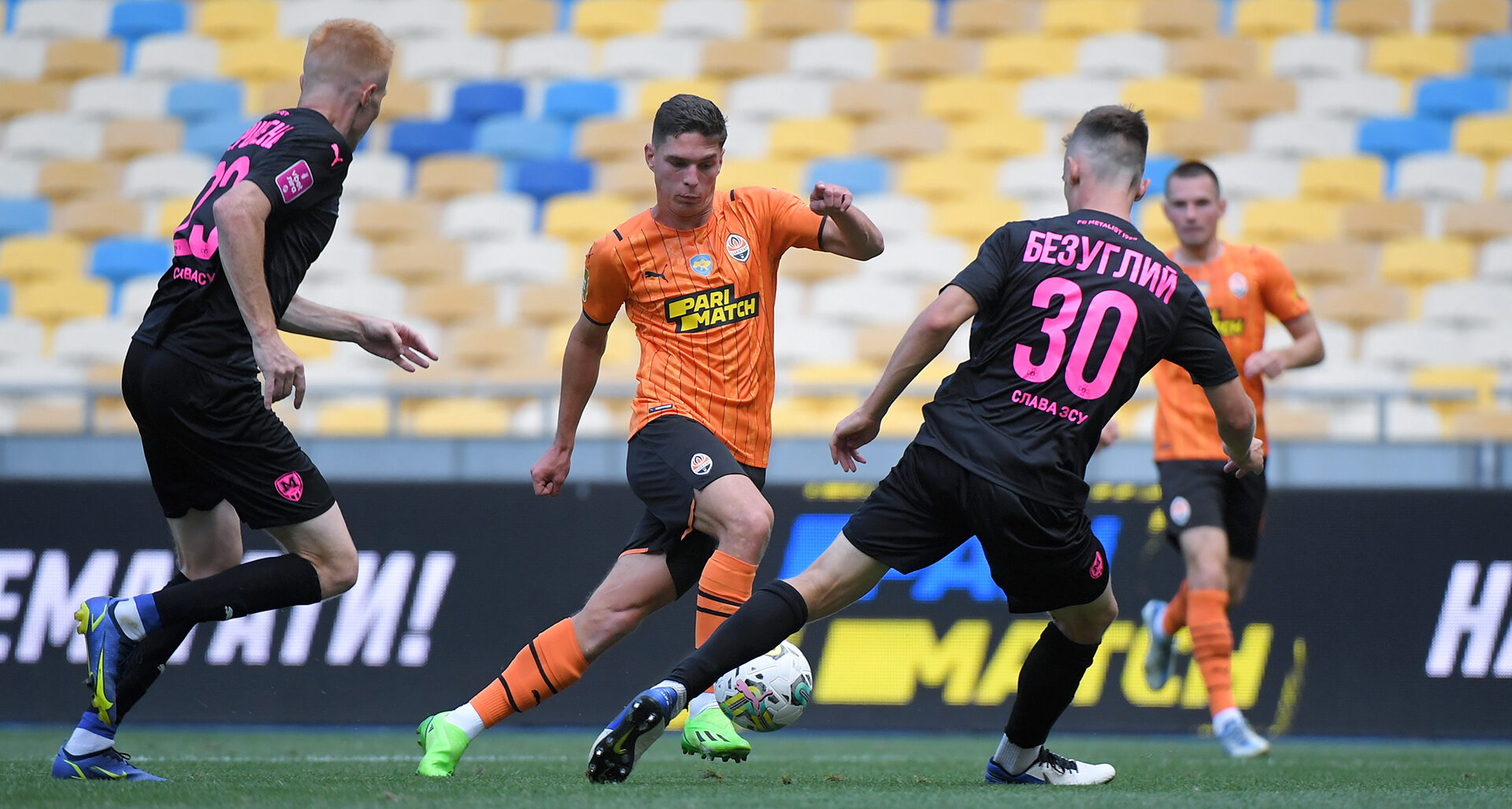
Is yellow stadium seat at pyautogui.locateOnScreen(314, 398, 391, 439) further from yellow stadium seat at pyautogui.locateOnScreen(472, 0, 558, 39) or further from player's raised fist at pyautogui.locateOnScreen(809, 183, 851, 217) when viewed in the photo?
player's raised fist at pyautogui.locateOnScreen(809, 183, 851, 217)

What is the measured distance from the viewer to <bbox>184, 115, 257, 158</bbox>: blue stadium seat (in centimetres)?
1140

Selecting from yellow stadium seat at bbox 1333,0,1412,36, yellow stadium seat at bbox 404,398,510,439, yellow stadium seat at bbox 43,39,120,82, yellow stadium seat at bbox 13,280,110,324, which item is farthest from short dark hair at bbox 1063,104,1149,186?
yellow stadium seat at bbox 43,39,120,82

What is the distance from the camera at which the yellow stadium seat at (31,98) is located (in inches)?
460

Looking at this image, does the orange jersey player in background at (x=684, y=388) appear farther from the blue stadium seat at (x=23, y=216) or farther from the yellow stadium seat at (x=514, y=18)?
the blue stadium seat at (x=23, y=216)

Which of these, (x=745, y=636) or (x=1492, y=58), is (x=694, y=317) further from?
(x=1492, y=58)

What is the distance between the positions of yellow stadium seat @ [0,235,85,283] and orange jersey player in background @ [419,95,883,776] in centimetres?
759

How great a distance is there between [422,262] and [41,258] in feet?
9.17

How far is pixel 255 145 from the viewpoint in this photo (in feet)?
13.3

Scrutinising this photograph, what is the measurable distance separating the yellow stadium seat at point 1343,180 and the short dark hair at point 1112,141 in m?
6.96

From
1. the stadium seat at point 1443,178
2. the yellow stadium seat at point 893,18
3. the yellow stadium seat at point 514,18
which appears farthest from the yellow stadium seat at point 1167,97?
the yellow stadium seat at point 514,18

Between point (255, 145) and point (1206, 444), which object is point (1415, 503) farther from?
point (255, 145)

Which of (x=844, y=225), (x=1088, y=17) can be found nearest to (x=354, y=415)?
(x=844, y=225)

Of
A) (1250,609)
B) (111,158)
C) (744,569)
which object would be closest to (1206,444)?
(1250,609)

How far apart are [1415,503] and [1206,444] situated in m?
1.56
